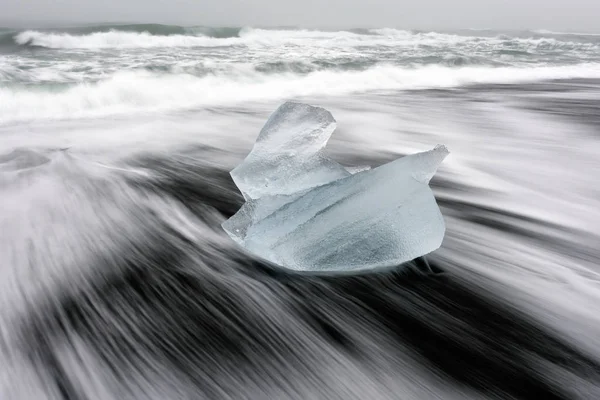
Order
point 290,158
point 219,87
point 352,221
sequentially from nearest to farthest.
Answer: point 352,221, point 290,158, point 219,87

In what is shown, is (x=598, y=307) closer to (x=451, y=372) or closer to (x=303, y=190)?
(x=451, y=372)

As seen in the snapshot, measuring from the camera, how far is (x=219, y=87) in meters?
7.78

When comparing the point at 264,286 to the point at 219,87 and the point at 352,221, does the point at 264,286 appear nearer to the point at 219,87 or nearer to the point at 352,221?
the point at 352,221

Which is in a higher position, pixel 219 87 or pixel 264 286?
pixel 264 286

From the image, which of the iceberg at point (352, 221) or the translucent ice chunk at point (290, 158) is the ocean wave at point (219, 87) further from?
the iceberg at point (352, 221)

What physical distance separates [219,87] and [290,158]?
5.99m

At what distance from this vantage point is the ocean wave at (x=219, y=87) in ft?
19.4

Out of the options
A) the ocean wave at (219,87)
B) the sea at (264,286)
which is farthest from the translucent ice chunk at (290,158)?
the ocean wave at (219,87)

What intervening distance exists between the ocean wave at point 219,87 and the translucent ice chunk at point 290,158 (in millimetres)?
4115

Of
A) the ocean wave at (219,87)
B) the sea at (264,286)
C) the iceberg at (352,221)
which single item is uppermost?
the iceberg at (352,221)

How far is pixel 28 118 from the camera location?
17.6 feet

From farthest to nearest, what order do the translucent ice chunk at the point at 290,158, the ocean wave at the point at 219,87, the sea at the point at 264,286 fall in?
the ocean wave at the point at 219,87, the translucent ice chunk at the point at 290,158, the sea at the point at 264,286

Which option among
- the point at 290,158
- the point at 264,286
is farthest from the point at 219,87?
the point at 264,286

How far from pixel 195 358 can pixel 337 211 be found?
0.76m
